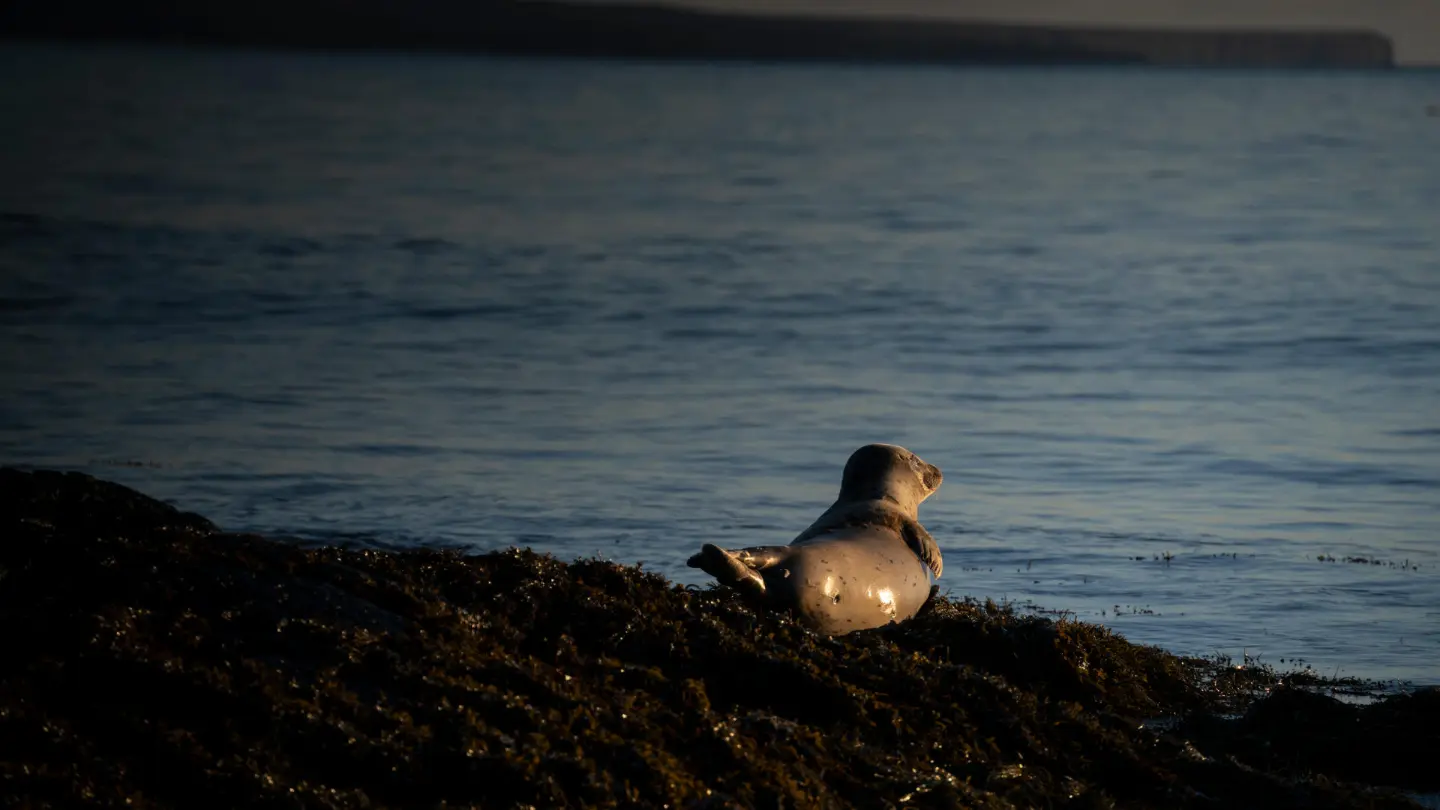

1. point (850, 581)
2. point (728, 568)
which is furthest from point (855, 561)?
point (728, 568)

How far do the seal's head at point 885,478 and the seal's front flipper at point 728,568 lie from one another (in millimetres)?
1556

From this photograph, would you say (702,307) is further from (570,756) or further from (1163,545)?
(570,756)

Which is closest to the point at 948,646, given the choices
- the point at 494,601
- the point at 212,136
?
the point at 494,601

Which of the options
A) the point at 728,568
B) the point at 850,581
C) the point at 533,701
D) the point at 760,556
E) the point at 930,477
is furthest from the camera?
the point at 930,477

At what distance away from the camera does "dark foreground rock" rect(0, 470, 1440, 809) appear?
4.88 m

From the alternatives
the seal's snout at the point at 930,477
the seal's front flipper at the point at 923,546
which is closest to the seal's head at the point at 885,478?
the seal's snout at the point at 930,477

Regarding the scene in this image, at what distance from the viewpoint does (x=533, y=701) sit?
5.39 m

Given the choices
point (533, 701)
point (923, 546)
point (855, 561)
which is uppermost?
point (533, 701)

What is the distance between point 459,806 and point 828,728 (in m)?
1.54

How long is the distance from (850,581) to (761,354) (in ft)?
50.9

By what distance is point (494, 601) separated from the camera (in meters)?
6.25

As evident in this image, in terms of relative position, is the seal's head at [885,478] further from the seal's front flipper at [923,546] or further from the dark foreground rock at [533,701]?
the dark foreground rock at [533,701]

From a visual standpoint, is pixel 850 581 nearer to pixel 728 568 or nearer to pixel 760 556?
pixel 760 556

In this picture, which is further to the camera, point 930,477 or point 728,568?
point 930,477
